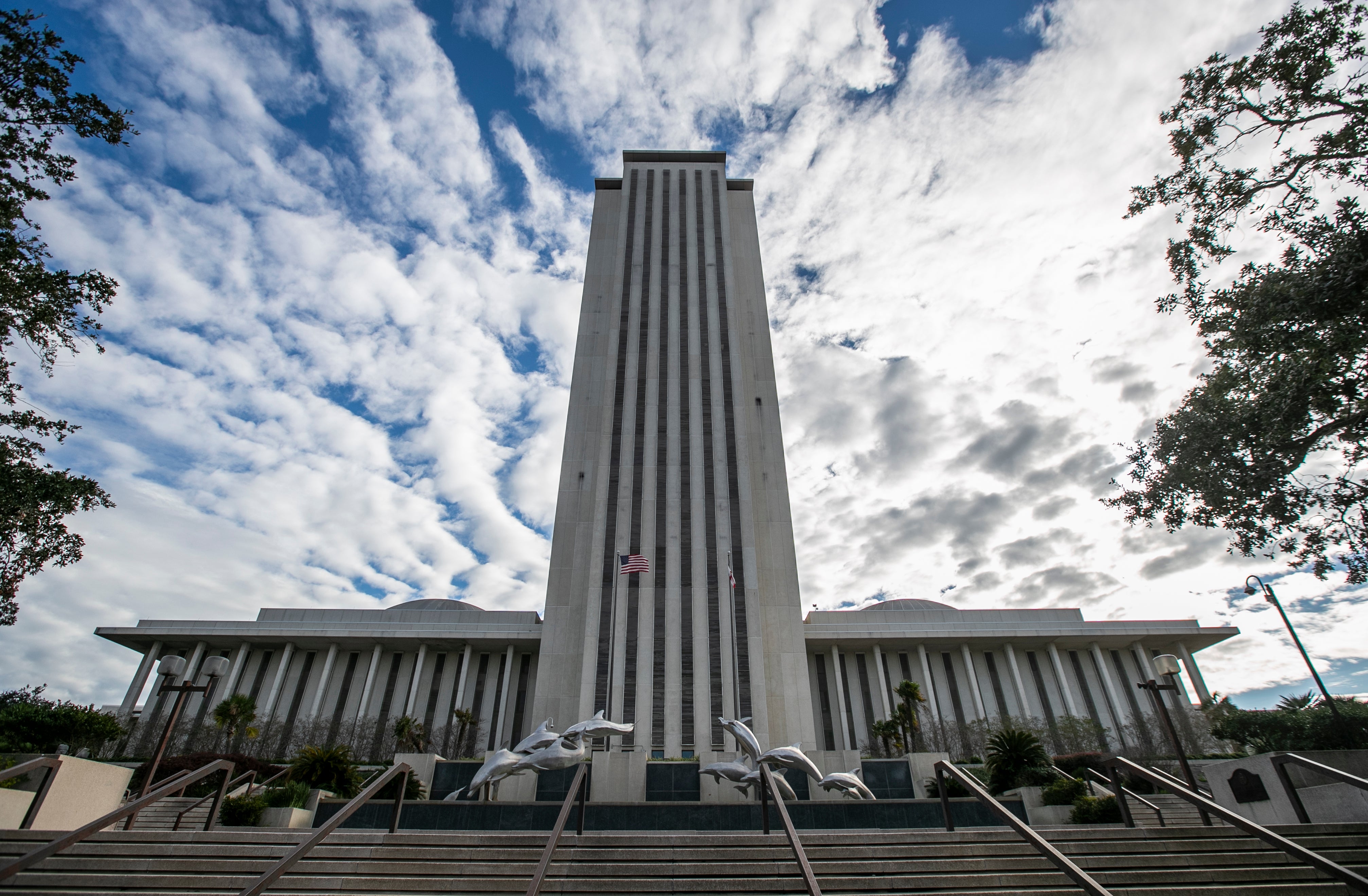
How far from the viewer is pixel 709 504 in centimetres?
3950

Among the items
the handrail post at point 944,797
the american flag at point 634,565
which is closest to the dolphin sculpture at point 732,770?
the handrail post at point 944,797

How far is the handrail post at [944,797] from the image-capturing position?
355 inches

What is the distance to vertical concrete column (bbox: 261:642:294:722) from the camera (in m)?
43.4

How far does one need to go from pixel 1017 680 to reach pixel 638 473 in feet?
96.0

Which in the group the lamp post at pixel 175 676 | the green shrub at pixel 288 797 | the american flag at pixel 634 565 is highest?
the american flag at pixel 634 565

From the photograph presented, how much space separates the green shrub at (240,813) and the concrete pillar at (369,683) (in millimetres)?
28443

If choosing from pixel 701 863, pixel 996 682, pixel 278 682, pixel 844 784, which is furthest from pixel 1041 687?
pixel 278 682

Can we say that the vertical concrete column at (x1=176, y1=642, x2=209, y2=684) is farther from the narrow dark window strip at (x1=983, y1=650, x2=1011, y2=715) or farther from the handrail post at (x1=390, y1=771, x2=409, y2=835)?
the narrow dark window strip at (x1=983, y1=650, x2=1011, y2=715)

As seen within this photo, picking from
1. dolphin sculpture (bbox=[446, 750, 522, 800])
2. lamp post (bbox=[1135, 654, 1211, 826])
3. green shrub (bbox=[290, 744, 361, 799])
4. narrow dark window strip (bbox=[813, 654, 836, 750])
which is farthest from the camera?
narrow dark window strip (bbox=[813, 654, 836, 750])

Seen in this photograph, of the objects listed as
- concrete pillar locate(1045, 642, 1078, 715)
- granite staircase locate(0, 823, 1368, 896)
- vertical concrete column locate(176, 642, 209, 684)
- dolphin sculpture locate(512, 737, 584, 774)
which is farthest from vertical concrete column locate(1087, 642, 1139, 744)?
vertical concrete column locate(176, 642, 209, 684)

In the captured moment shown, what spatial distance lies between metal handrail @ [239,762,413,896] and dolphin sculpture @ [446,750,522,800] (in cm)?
453

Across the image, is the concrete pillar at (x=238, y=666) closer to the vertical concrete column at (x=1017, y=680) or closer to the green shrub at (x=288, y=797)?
the green shrub at (x=288, y=797)

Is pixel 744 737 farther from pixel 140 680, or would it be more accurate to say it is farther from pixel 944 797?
pixel 140 680

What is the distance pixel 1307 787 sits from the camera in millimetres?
11734
